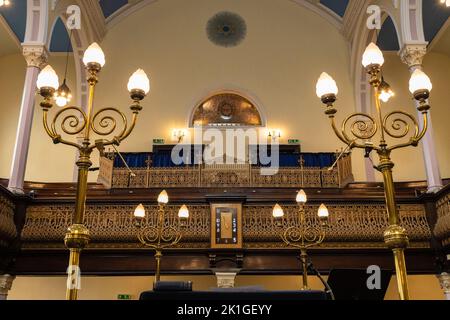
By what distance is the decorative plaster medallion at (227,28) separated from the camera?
1544 centimetres

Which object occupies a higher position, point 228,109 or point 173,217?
point 228,109

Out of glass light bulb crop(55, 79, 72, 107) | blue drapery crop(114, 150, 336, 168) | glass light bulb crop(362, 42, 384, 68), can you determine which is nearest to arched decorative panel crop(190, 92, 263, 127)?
blue drapery crop(114, 150, 336, 168)

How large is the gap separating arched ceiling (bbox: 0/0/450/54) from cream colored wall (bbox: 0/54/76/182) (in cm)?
139

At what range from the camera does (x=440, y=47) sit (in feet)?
46.3

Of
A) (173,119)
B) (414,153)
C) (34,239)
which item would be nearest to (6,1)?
(173,119)

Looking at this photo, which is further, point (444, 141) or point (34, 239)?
point (444, 141)

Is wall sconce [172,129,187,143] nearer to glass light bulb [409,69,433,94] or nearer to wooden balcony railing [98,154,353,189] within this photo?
wooden balcony railing [98,154,353,189]

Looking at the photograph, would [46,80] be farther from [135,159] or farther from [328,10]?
[328,10]

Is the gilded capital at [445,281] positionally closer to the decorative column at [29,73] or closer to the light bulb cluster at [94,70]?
the light bulb cluster at [94,70]

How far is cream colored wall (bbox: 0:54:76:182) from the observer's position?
44.7ft

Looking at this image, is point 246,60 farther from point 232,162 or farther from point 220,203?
point 220,203

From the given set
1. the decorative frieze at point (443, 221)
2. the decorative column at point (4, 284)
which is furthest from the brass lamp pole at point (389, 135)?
the decorative column at point (4, 284)

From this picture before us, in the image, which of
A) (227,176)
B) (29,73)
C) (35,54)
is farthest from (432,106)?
(29,73)

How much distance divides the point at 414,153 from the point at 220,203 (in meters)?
8.81
